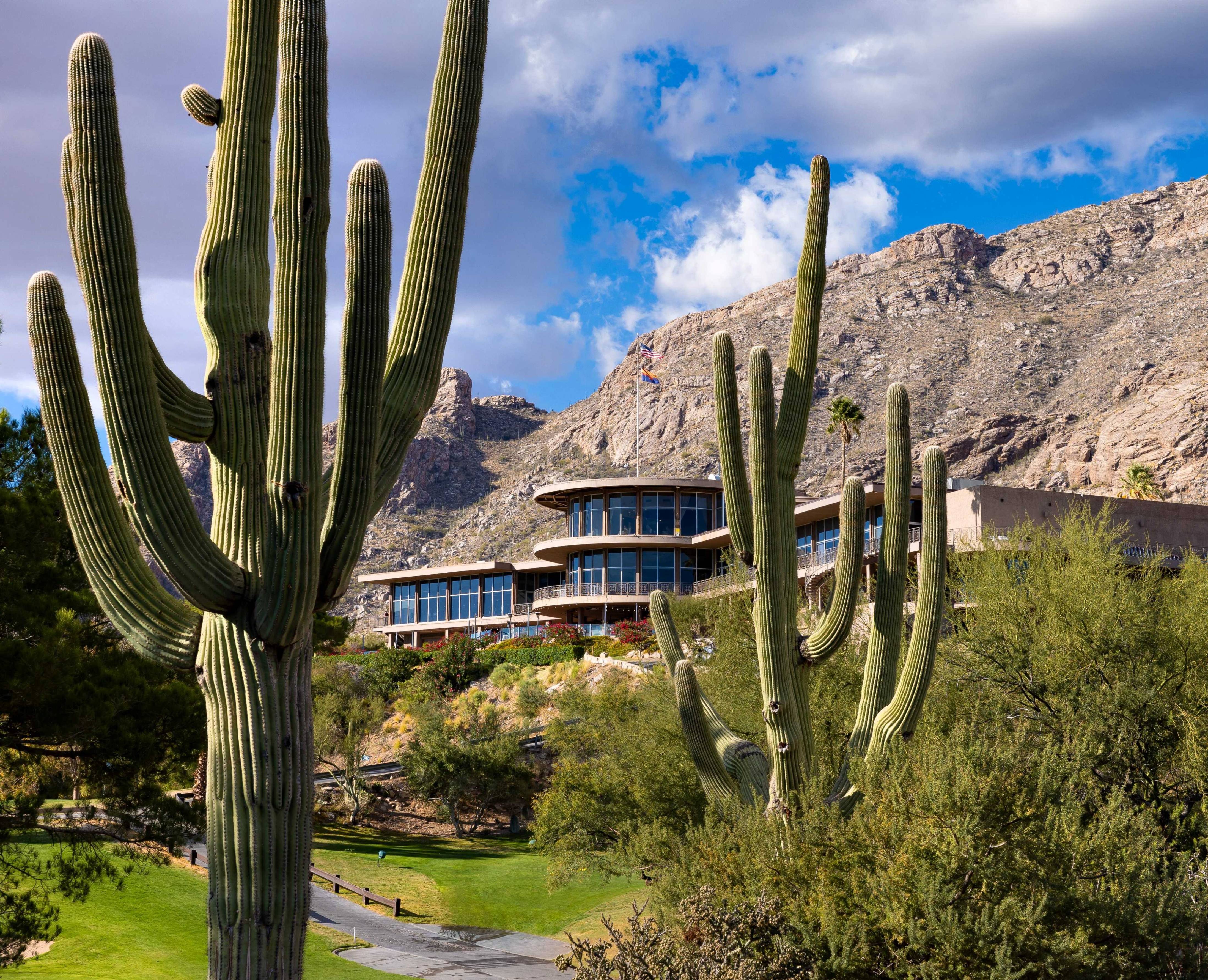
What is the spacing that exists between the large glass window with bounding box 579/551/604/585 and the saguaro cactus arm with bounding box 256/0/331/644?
5093 centimetres

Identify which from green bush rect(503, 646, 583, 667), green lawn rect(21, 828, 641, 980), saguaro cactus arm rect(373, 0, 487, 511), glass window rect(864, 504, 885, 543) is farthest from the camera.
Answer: green bush rect(503, 646, 583, 667)

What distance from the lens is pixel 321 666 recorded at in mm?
50438

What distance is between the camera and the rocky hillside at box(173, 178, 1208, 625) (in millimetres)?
96938

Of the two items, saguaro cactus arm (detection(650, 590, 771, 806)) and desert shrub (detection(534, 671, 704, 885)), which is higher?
saguaro cactus arm (detection(650, 590, 771, 806))

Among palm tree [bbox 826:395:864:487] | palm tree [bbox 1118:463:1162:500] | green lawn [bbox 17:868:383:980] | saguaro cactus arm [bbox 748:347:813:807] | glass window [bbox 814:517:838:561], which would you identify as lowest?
green lawn [bbox 17:868:383:980]

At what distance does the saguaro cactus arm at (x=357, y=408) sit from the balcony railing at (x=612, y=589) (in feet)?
158

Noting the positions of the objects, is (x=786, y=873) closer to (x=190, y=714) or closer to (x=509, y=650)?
(x=190, y=714)

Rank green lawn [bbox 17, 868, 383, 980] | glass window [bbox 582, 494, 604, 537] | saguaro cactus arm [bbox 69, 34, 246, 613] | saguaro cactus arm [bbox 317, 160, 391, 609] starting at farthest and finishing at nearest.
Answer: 1. glass window [bbox 582, 494, 604, 537]
2. green lawn [bbox 17, 868, 383, 980]
3. saguaro cactus arm [bbox 317, 160, 391, 609]
4. saguaro cactus arm [bbox 69, 34, 246, 613]

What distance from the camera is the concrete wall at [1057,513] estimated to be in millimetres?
38469

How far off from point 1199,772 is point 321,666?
41907 mm

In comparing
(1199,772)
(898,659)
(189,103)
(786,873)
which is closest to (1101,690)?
(1199,772)

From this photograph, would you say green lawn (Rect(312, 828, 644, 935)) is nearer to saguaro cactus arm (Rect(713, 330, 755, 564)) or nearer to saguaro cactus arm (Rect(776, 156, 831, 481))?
saguaro cactus arm (Rect(713, 330, 755, 564))

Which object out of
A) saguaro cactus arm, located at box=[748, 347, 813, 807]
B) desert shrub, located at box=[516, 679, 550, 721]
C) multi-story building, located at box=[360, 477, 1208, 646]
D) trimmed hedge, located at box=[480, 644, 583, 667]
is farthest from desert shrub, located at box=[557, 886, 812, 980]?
trimmed hedge, located at box=[480, 644, 583, 667]

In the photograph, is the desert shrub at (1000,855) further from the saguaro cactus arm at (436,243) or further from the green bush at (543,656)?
the green bush at (543,656)
